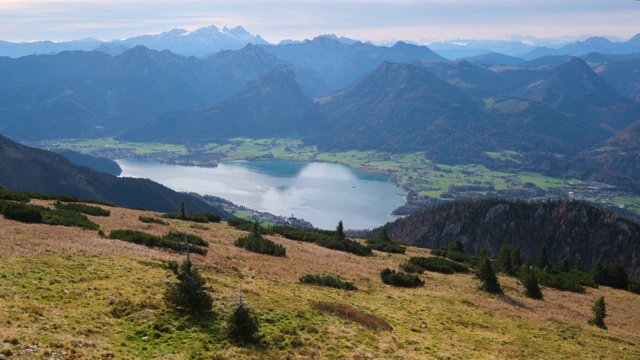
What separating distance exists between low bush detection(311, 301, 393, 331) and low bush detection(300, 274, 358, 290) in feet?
23.1

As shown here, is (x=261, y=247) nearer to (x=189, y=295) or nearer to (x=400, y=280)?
(x=400, y=280)

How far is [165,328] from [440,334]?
1706 centimetres

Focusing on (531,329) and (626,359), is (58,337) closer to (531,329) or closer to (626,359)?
(531,329)

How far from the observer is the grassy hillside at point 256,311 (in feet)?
72.1

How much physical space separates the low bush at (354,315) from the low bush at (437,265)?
24.3 m

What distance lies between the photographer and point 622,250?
162m

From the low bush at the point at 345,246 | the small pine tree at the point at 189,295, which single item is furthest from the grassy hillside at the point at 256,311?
the low bush at the point at 345,246

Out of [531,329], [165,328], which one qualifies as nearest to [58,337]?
[165,328]

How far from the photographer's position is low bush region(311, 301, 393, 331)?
2969 centimetres

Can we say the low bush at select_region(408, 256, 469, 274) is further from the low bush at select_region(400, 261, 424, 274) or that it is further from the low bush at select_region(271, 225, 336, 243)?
the low bush at select_region(271, 225, 336, 243)

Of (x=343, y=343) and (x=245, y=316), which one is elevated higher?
(x=245, y=316)

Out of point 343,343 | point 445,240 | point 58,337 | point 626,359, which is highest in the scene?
point 58,337

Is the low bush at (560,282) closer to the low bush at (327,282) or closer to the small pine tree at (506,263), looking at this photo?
the small pine tree at (506,263)

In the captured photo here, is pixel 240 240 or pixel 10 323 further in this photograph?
pixel 240 240
